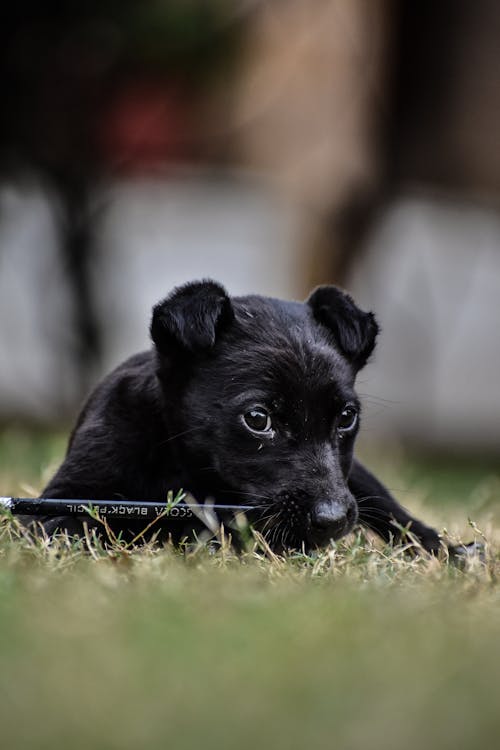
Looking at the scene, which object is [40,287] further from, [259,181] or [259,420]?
[259,420]

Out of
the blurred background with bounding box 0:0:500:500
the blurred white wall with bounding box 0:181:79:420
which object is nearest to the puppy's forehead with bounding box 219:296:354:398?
the blurred background with bounding box 0:0:500:500

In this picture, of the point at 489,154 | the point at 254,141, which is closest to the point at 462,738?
the point at 489,154

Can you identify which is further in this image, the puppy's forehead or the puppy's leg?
the puppy's leg

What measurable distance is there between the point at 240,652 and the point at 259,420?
1.28 metres

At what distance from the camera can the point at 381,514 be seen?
12.9 feet

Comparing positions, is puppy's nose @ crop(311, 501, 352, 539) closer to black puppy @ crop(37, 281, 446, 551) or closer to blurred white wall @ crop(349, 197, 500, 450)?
black puppy @ crop(37, 281, 446, 551)

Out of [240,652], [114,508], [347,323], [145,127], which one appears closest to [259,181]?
[145,127]

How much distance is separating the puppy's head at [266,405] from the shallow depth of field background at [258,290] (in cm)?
21

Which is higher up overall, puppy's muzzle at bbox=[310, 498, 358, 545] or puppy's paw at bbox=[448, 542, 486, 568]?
puppy's muzzle at bbox=[310, 498, 358, 545]

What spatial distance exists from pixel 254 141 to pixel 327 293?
8.39 metres

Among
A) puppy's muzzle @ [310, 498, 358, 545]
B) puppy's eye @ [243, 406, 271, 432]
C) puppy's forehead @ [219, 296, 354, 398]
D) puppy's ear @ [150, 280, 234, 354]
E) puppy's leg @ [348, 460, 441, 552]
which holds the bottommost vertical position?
puppy's leg @ [348, 460, 441, 552]

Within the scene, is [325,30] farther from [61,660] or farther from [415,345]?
[61,660]

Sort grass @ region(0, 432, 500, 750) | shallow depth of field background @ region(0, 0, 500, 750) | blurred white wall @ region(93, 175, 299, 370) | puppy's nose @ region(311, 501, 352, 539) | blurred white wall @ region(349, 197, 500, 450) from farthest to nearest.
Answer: blurred white wall @ region(349, 197, 500, 450), blurred white wall @ region(93, 175, 299, 370), puppy's nose @ region(311, 501, 352, 539), shallow depth of field background @ region(0, 0, 500, 750), grass @ region(0, 432, 500, 750)

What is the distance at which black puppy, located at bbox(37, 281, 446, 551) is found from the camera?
3.36m
